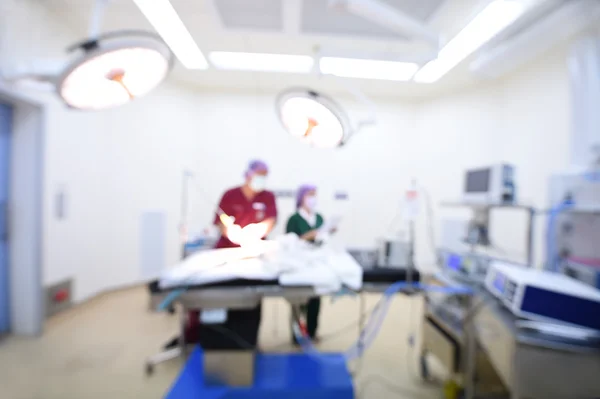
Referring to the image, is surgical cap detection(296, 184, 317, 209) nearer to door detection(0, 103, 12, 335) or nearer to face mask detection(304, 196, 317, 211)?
face mask detection(304, 196, 317, 211)

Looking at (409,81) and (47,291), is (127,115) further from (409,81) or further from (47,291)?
(47,291)

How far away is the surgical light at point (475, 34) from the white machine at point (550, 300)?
39.2 inches

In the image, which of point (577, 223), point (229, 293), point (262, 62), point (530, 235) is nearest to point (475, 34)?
point (262, 62)

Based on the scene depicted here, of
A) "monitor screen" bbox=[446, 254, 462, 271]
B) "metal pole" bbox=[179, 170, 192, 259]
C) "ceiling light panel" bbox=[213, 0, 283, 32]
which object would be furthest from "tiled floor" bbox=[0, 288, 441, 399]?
"ceiling light panel" bbox=[213, 0, 283, 32]

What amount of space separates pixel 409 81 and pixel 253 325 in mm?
1465

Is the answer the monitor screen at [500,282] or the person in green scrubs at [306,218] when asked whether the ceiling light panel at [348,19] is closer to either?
the person in green scrubs at [306,218]

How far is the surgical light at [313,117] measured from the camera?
97cm

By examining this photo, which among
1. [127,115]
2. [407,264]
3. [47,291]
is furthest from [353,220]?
[47,291]

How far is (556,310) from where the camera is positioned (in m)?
0.97

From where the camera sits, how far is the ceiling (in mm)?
877

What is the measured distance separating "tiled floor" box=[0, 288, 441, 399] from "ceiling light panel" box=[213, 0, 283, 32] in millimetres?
1283

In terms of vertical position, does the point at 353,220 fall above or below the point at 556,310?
above

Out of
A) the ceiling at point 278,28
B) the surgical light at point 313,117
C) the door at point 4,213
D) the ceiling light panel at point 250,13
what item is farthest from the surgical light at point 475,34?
the door at point 4,213

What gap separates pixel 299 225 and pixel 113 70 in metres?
0.83
